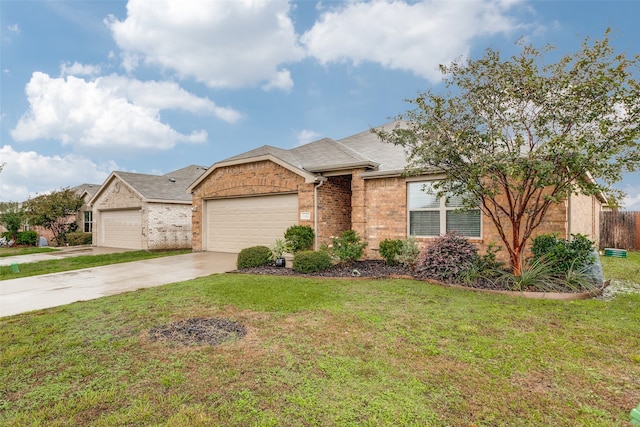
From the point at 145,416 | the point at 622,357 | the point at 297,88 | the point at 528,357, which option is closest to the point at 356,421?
the point at 145,416

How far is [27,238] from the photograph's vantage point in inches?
939

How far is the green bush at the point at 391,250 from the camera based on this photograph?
9750 mm

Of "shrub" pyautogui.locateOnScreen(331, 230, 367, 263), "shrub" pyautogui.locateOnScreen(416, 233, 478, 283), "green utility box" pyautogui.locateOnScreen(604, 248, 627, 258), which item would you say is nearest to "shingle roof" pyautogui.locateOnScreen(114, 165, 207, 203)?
"shrub" pyautogui.locateOnScreen(331, 230, 367, 263)

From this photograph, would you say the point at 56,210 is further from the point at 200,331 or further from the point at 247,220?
the point at 200,331

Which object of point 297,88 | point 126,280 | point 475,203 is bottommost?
point 126,280

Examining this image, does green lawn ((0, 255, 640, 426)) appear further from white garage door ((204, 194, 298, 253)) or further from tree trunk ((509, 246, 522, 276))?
white garage door ((204, 194, 298, 253))

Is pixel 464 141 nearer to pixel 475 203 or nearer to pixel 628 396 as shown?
pixel 475 203

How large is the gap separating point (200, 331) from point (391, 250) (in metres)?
6.44

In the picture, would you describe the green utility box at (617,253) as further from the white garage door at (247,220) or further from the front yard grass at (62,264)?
the front yard grass at (62,264)

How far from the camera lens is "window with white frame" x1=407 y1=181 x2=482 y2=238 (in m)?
9.41

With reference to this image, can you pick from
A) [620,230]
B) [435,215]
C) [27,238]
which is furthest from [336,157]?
[27,238]

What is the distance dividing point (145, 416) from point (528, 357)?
375 cm

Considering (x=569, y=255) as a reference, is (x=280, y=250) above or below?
below

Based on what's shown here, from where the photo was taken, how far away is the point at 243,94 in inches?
551
